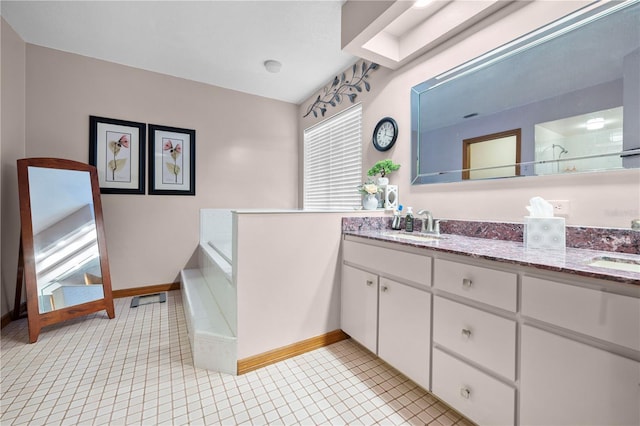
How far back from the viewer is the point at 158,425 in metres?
1.21

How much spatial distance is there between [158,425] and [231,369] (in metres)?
0.44

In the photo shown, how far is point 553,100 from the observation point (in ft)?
4.56

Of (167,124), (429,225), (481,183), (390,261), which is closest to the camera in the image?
(390,261)

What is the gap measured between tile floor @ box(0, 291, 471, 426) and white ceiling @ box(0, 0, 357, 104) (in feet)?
8.27

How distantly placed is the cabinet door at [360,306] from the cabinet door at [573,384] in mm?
797

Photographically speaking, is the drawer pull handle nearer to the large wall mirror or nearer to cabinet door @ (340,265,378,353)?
cabinet door @ (340,265,378,353)

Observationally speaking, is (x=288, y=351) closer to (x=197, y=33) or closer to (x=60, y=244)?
(x=60, y=244)

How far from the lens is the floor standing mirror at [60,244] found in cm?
201

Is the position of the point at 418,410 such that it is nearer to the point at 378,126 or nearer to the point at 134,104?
the point at 378,126

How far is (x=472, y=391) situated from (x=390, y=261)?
677 mm

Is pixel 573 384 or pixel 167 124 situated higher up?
pixel 167 124

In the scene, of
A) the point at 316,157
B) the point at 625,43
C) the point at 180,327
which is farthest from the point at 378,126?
the point at 180,327

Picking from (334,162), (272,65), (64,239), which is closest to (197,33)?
(272,65)

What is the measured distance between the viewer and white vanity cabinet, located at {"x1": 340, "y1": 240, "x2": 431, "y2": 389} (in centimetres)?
134
